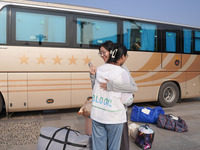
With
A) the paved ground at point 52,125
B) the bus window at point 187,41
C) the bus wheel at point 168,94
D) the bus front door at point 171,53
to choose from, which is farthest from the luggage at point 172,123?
the bus window at point 187,41

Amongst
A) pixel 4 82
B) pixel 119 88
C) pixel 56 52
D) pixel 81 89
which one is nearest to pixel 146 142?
pixel 119 88

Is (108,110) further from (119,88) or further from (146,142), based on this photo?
(146,142)

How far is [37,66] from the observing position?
5.02 meters

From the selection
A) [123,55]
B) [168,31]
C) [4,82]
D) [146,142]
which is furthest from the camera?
[168,31]

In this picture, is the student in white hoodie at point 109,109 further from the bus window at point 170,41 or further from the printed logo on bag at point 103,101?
the bus window at point 170,41

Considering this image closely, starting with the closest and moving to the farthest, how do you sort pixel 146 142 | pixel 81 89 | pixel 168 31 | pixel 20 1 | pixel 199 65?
pixel 146 142 < pixel 20 1 < pixel 81 89 < pixel 168 31 < pixel 199 65

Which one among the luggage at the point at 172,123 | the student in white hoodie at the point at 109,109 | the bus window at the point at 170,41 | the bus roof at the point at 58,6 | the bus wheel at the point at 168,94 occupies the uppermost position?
the bus roof at the point at 58,6

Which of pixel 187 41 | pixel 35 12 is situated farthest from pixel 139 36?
pixel 35 12

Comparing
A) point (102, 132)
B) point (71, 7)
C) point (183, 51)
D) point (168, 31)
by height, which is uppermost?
point (71, 7)

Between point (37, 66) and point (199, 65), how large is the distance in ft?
22.0

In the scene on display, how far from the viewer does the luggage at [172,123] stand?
4.35 metres

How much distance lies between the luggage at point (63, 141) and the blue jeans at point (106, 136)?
0.25 metres

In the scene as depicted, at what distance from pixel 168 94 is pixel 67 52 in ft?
14.9

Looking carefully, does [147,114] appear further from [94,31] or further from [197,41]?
[197,41]
